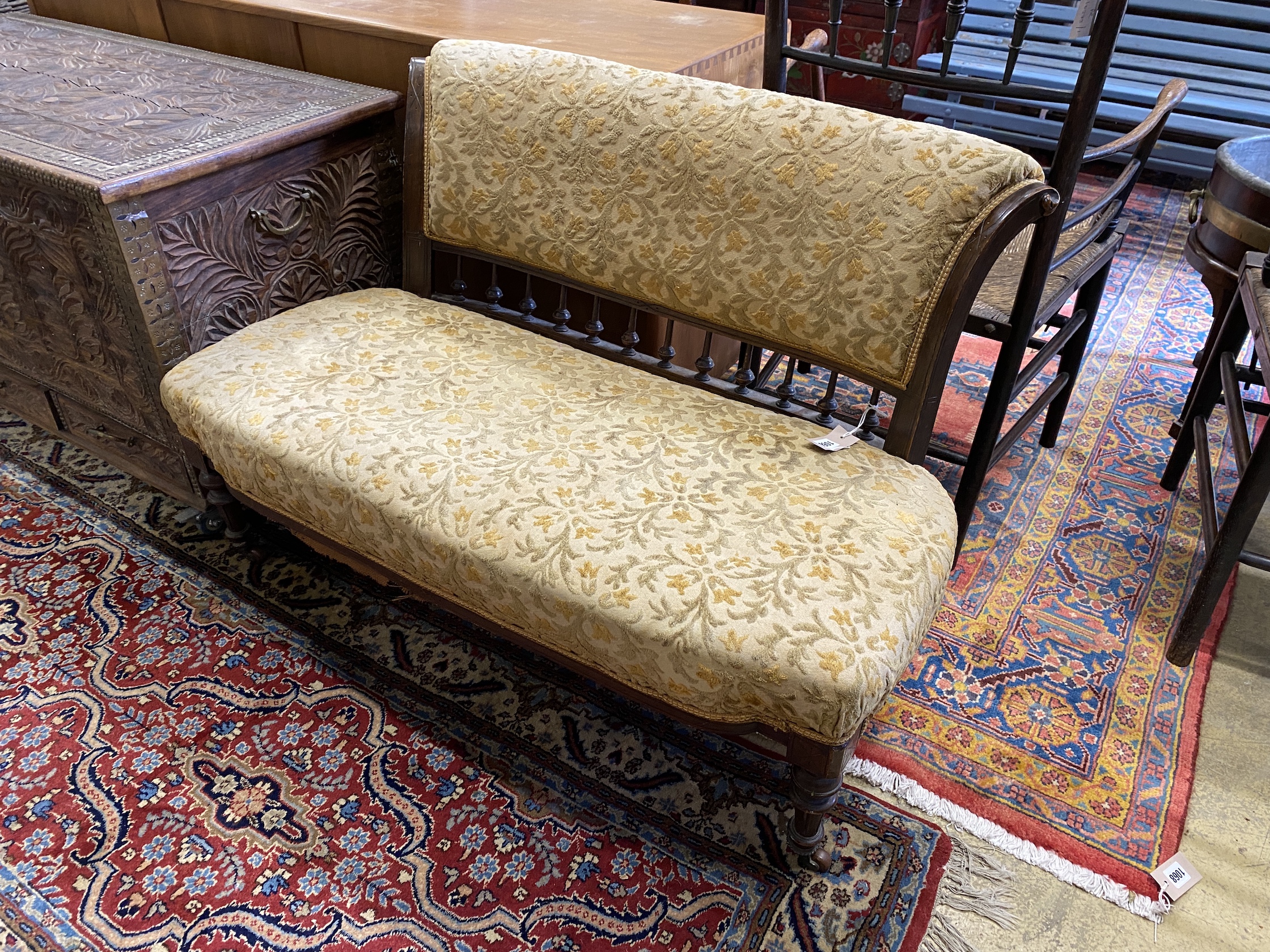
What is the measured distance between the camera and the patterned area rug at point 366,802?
1.27 metres

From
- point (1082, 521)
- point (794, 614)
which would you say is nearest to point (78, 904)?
point (794, 614)

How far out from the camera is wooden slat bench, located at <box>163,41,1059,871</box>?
118 cm

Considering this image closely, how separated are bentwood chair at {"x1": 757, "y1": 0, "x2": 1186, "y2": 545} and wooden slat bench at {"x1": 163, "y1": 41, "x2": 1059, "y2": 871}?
19 cm

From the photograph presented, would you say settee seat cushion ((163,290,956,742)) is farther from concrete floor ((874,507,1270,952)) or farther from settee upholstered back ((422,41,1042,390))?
concrete floor ((874,507,1270,952))

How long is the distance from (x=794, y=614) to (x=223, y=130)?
4.82 feet

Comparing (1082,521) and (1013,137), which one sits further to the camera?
(1013,137)

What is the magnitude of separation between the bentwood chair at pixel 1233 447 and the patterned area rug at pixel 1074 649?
0.12 meters

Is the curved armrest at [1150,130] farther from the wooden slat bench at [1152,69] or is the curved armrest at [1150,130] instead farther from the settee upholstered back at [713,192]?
the wooden slat bench at [1152,69]

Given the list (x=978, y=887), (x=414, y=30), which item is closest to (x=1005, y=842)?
(x=978, y=887)

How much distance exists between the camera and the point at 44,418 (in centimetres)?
215

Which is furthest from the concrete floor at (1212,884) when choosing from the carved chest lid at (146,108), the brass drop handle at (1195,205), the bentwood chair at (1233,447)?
the carved chest lid at (146,108)

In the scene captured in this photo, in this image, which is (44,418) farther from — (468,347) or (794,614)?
(794,614)

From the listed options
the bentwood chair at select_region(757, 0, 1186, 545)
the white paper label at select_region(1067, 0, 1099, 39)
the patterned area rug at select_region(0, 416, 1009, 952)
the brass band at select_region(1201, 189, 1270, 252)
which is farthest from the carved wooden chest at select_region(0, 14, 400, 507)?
the brass band at select_region(1201, 189, 1270, 252)

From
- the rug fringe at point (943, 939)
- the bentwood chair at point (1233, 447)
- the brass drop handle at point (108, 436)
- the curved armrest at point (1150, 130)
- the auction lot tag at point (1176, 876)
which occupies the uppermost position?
the curved armrest at point (1150, 130)
